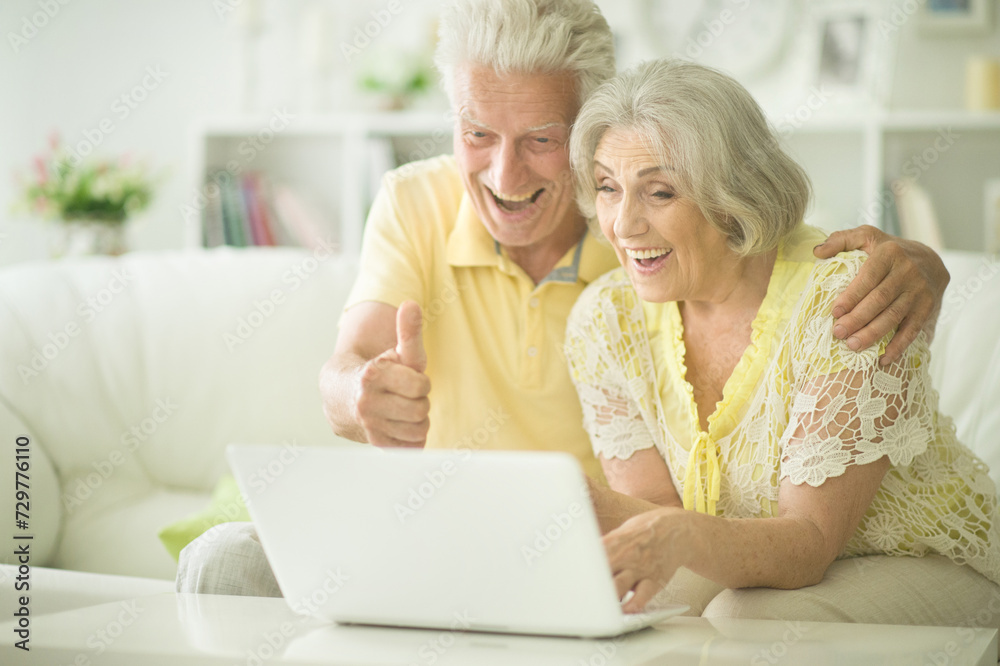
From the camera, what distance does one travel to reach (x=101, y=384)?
198 cm

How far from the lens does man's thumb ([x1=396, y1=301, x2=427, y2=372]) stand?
106 centimetres

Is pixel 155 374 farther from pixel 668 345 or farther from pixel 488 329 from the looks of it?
pixel 668 345

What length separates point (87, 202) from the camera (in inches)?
109

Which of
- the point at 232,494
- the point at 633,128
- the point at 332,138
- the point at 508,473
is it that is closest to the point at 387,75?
the point at 332,138

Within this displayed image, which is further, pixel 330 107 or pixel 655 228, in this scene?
pixel 330 107

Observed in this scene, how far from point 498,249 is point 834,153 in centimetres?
179

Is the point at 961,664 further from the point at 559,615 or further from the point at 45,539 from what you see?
the point at 45,539

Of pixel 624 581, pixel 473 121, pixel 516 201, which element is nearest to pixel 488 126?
pixel 473 121

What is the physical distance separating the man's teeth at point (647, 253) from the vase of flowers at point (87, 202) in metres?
1.99

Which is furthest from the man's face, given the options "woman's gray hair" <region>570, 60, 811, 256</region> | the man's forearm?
the man's forearm

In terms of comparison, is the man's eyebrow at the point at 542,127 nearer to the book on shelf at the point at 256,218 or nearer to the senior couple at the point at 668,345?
the senior couple at the point at 668,345

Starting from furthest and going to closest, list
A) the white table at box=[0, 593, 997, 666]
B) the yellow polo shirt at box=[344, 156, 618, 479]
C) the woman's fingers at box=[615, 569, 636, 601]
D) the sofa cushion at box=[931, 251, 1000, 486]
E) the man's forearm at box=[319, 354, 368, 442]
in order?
the sofa cushion at box=[931, 251, 1000, 486], the yellow polo shirt at box=[344, 156, 618, 479], the man's forearm at box=[319, 354, 368, 442], the woman's fingers at box=[615, 569, 636, 601], the white table at box=[0, 593, 997, 666]

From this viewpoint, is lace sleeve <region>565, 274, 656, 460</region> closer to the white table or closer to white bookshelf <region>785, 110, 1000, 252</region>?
the white table

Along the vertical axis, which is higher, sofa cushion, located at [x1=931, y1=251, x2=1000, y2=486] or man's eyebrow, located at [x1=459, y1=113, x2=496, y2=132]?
man's eyebrow, located at [x1=459, y1=113, x2=496, y2=132]
